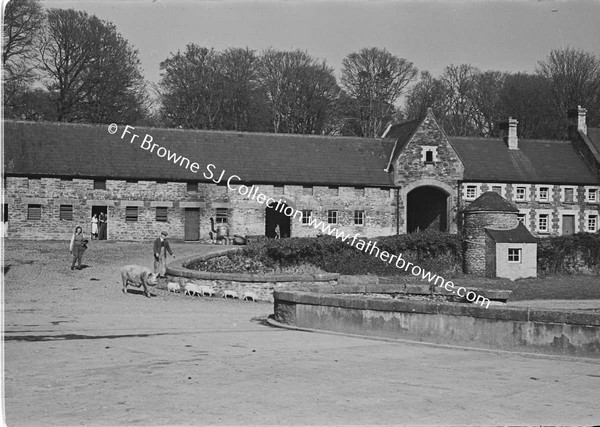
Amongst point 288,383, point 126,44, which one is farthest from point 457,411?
point 126,44

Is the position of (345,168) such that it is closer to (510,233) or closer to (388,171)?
(388,171)

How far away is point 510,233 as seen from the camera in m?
37.4

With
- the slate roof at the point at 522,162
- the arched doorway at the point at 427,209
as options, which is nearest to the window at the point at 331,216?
the arched doorway at the point at 427,209

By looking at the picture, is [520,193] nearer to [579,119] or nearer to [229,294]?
[579,119]

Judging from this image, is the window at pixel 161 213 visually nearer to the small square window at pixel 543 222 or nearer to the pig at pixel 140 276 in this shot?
the pig at pixel 140 276

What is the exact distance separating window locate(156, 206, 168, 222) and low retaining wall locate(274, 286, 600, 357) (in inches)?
1119

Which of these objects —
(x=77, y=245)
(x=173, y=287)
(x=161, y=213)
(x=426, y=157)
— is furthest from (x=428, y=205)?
(x=173, y=287)

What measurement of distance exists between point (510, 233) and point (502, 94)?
33.2m

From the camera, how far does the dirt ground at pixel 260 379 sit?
7.82 metres

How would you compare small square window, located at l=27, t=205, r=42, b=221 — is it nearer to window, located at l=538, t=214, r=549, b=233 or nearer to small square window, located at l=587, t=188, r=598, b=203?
window, located at l=538, t=214, r=549, b=233

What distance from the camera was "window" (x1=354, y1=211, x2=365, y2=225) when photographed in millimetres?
46000

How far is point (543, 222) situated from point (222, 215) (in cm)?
2020

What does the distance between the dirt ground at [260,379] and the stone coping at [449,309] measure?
0.57 metres

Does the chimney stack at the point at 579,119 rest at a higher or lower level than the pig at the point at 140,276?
higher
